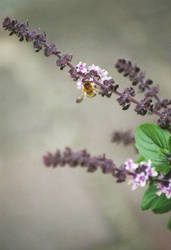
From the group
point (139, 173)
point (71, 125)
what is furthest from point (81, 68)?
point (71, 125)

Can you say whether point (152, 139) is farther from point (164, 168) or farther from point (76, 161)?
point (76, 161)

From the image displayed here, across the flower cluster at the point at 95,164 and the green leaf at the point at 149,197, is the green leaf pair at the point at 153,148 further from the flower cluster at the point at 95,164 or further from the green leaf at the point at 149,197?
the flower cluster at the point at 95,164

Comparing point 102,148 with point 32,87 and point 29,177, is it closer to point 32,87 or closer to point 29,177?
point 29,177

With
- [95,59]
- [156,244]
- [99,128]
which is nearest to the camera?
[156,244]

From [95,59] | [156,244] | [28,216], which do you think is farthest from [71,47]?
[156,244]

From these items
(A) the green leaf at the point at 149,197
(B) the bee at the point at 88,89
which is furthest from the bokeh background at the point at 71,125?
(B) the bee at the point at 88,89

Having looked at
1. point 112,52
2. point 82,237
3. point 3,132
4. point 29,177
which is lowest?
point 82,237
